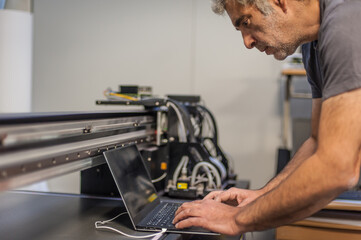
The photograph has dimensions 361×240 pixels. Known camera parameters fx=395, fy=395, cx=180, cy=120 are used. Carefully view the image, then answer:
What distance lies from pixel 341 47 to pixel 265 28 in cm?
34

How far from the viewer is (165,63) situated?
326cm

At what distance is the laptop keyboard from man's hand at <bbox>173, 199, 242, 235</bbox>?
0.04 meters

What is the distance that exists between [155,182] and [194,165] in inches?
7.0

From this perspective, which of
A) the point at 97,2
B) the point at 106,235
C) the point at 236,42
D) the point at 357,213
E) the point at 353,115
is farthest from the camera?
the point at 97,2

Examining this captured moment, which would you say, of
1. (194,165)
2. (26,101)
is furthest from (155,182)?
(26,101)

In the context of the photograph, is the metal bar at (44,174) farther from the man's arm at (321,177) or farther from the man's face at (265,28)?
the man's face at (265,28)

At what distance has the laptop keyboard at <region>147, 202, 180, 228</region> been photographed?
3.78 ft

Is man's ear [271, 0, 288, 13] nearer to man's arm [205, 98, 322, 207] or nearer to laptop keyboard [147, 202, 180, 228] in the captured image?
man's arm [205, 98, 322, 207]

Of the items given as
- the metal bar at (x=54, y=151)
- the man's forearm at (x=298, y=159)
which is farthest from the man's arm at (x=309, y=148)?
the metal bar at (x=54, y=151)

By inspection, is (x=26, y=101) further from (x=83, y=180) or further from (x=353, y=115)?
(x=353, y=115)

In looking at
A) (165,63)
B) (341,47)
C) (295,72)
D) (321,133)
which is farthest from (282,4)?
(165,63)

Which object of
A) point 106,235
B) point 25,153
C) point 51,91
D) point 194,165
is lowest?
point 106,235

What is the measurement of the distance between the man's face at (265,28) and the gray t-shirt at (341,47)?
0.20 meters

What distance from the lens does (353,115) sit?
0.85 metres
